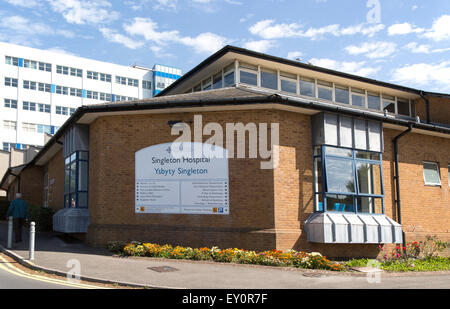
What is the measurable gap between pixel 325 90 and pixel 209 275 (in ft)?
36.6

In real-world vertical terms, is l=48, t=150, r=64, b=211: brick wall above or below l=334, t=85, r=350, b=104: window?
below

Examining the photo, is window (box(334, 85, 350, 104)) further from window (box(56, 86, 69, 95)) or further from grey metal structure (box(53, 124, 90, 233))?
window (box(56, 86, 69, 95))

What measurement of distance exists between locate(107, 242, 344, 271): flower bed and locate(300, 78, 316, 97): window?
24.9 feet

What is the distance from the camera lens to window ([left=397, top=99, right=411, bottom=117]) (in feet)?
67.1

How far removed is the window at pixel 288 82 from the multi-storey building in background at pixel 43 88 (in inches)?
1904

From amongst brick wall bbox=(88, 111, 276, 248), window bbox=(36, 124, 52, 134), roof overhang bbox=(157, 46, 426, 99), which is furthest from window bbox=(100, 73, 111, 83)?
brick wall bbox=(88, 111, 276, 248)

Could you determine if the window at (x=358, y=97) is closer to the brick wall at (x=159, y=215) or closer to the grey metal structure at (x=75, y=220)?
the brick wall at (x=159, y=215)

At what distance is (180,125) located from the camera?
43.9 ft

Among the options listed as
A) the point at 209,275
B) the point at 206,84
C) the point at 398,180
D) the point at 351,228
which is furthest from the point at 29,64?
the point at 209,275

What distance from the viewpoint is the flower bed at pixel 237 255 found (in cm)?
1103

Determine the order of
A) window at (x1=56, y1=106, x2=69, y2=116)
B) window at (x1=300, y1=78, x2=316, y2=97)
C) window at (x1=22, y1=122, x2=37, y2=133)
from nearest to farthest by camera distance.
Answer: window at (x1=300, y1=78, x2=316, y2=97) → window at (x1=22, y1=122, x2=37, y2=133) → window at (x1=56, y1=106, x2=69, y2=116)

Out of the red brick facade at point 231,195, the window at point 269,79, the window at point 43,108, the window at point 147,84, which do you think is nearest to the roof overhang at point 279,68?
the window at point 269,79

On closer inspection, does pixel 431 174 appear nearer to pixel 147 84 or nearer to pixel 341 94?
pixel 341 94

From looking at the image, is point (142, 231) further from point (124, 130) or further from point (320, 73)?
point (320, 73)
